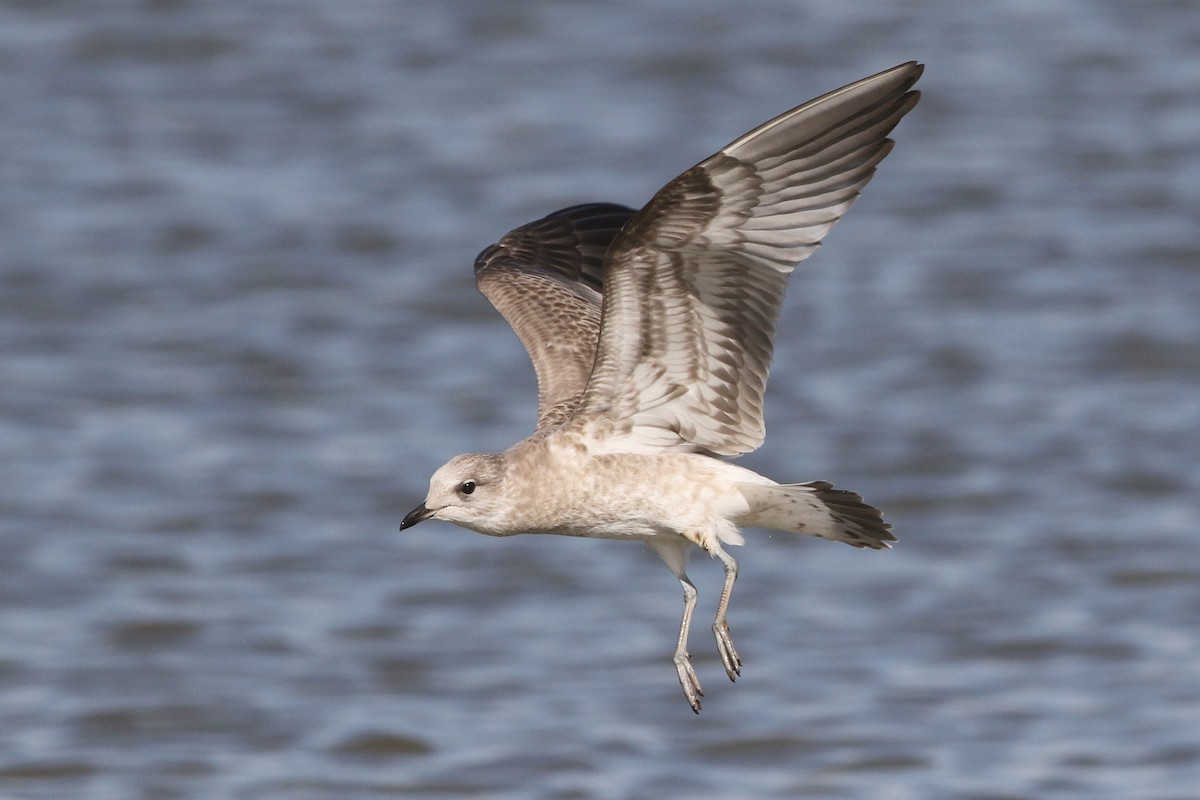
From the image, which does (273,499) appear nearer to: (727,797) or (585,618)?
(585,618)

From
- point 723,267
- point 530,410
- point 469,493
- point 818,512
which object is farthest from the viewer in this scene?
point 530,410

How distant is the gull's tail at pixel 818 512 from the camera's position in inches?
265

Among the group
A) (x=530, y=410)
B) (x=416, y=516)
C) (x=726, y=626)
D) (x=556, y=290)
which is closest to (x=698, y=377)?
(x=726, y=626)

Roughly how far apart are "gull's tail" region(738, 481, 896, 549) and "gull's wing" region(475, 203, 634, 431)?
2.74 ft

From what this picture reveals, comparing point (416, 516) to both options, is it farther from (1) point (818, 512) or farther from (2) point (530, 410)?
(2) point (530, 410)

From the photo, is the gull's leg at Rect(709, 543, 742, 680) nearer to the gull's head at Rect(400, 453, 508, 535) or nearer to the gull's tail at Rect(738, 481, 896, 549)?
the gull's tail at Rect(738, 481, 896, 549)

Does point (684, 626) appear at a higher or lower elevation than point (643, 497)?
lower

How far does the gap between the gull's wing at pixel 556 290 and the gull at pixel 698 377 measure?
44 cm

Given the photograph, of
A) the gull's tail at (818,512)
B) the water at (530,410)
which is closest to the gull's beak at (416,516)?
the gull's tail at (818,512)

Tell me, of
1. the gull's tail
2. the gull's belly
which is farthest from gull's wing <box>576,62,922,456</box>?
the gull's tail

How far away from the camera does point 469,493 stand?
6.93 m

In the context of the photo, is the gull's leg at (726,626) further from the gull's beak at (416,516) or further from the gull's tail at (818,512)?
the gull's beak at (416,516)

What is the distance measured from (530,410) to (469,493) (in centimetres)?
856

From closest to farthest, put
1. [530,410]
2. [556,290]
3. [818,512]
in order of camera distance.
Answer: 1. [818,512]
2. [556,290]
3. [530,410]
